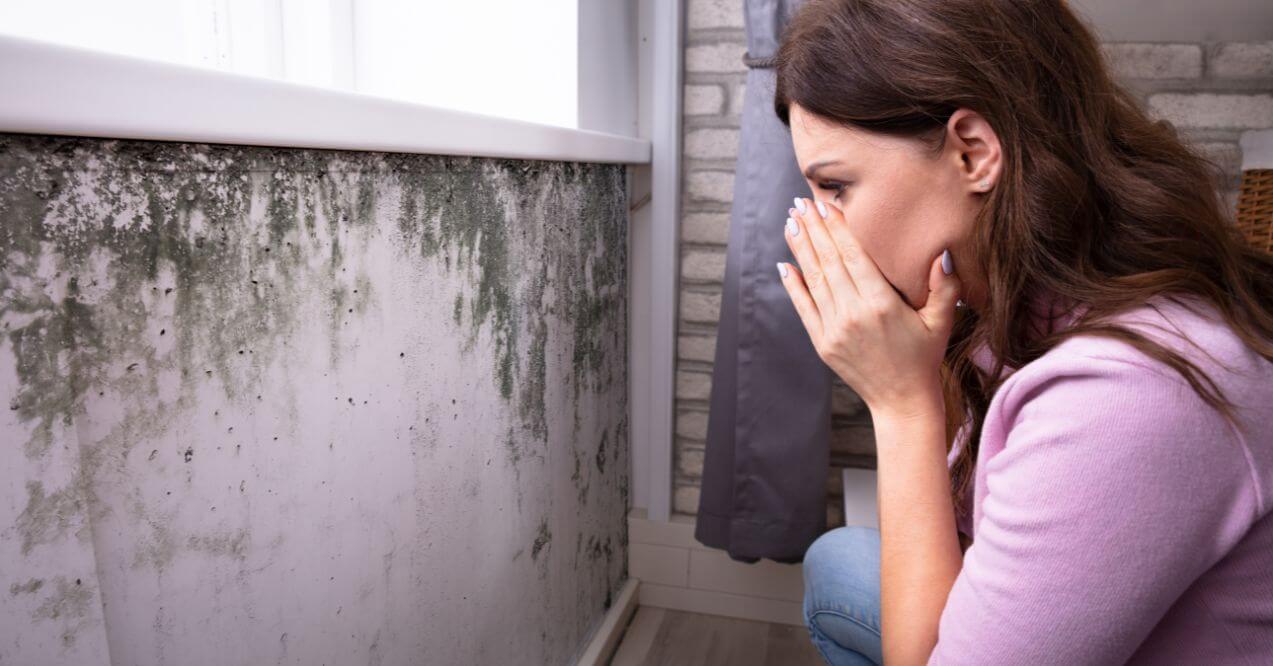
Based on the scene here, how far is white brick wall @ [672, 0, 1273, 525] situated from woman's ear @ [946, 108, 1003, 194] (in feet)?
2.99

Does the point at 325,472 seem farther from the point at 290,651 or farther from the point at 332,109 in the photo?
the point at 332,109

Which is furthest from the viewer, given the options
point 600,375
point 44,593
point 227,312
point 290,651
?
point 600,375

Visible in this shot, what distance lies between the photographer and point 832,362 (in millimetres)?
924

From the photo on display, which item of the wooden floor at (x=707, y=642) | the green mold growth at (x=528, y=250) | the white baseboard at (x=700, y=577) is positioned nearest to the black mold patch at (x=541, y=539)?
the green mold growth at (x=528, y=250)

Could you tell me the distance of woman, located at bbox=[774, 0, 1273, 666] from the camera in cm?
62

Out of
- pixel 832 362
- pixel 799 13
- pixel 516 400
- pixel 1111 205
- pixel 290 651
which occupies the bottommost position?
pixel 290 651

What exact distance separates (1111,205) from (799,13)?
0.36 meters

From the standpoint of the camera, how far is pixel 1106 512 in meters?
0.61

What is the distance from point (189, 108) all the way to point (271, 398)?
0.82ft

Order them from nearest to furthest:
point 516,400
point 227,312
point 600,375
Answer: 1. point 227,312
2. point 516,400
3. point 600,375

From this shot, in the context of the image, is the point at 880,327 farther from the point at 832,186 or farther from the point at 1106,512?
the point at 1106,512

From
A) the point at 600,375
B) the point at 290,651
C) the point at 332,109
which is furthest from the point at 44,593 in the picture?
the point at 600,375

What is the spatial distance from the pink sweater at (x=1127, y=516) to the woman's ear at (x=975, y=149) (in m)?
0.17

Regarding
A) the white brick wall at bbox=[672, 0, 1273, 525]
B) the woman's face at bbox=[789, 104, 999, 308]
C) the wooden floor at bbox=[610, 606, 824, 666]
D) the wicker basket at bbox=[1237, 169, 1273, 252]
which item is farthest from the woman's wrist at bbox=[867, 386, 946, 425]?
the wooden floor at bbox=[610, 606, 824, 666]
